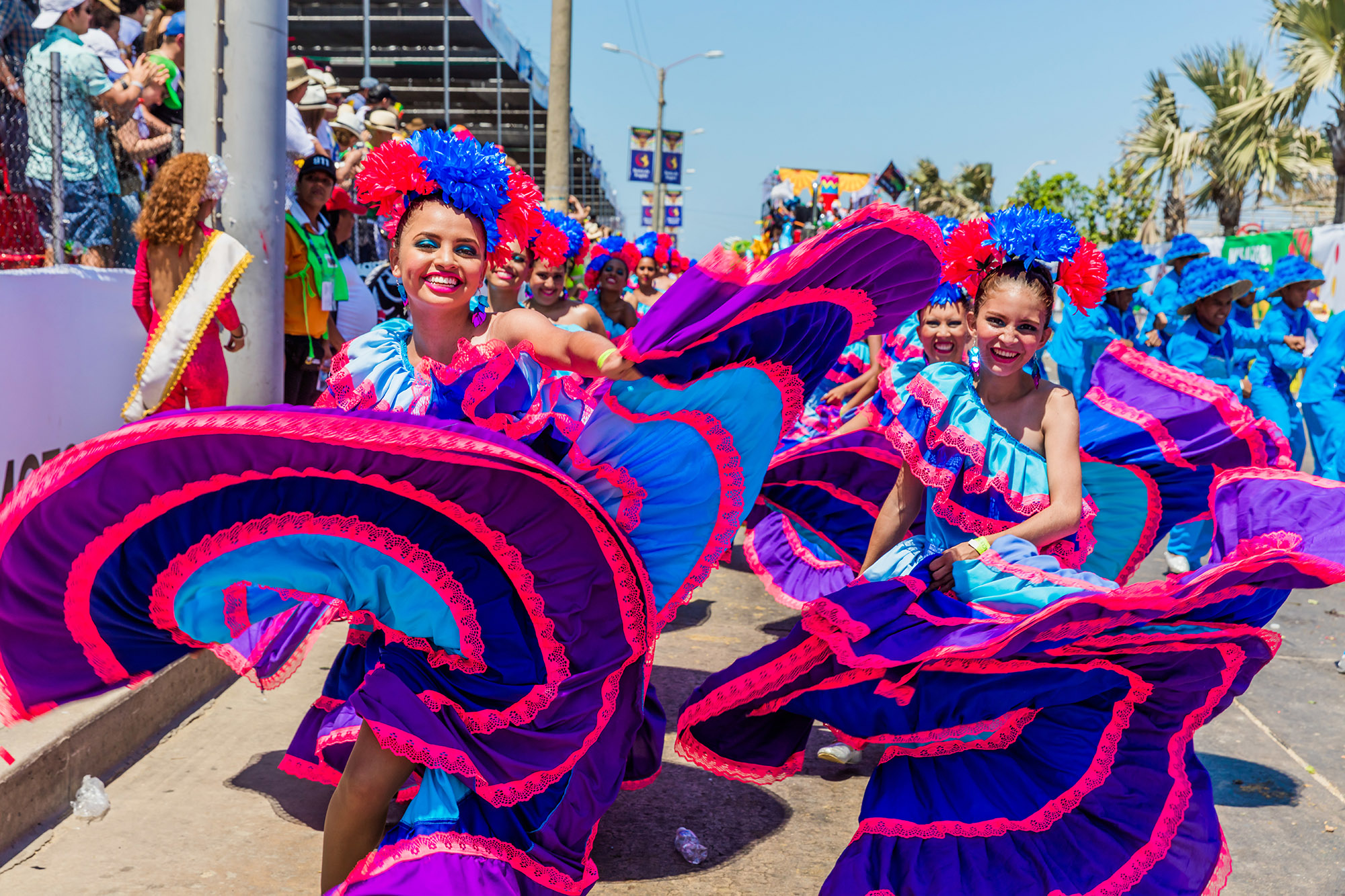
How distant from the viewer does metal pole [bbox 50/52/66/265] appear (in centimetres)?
587

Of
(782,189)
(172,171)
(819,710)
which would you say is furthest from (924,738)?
(782,189)

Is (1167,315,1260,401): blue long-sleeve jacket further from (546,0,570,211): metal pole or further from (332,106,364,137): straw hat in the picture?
(332,106,364,137): straw hat

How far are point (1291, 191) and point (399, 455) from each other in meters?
24.0

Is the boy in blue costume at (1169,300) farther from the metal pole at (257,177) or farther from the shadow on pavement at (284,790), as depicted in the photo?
the shadow on pavement at (284,790)

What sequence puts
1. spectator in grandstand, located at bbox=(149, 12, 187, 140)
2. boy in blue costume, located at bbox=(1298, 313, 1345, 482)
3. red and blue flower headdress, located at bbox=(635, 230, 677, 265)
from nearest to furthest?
1. boy in blue costume, located at bbox=(1298, 313, 1345, 482)
2. spectator in grandstand, located at bbox=(149, 12, 187, 140)
3. red and blue flower headdress, located at bbox=(635, 230, 677, 265)

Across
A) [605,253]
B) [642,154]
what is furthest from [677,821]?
[642,154]

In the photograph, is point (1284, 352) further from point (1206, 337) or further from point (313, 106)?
point (313, 106)

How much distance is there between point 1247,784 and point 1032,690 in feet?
6.55

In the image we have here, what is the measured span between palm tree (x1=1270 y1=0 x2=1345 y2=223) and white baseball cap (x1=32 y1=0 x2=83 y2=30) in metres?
18.9

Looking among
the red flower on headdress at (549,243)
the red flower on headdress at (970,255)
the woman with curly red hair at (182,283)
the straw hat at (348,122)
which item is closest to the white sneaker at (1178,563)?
the red flower on headdress at (970,255)

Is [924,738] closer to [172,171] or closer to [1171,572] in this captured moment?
[172,171]

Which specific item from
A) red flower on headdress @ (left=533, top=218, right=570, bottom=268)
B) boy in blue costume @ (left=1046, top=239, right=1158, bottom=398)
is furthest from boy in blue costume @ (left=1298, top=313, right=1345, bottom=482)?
red flower on headdress @ (left=533, top=218, right=570, bottom=268)

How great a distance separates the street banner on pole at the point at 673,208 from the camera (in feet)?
192

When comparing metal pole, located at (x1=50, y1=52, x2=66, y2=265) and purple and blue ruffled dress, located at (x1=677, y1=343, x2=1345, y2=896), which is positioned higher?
metal pole, located at (x1=50, y1=52, x2=66, y2=265)
